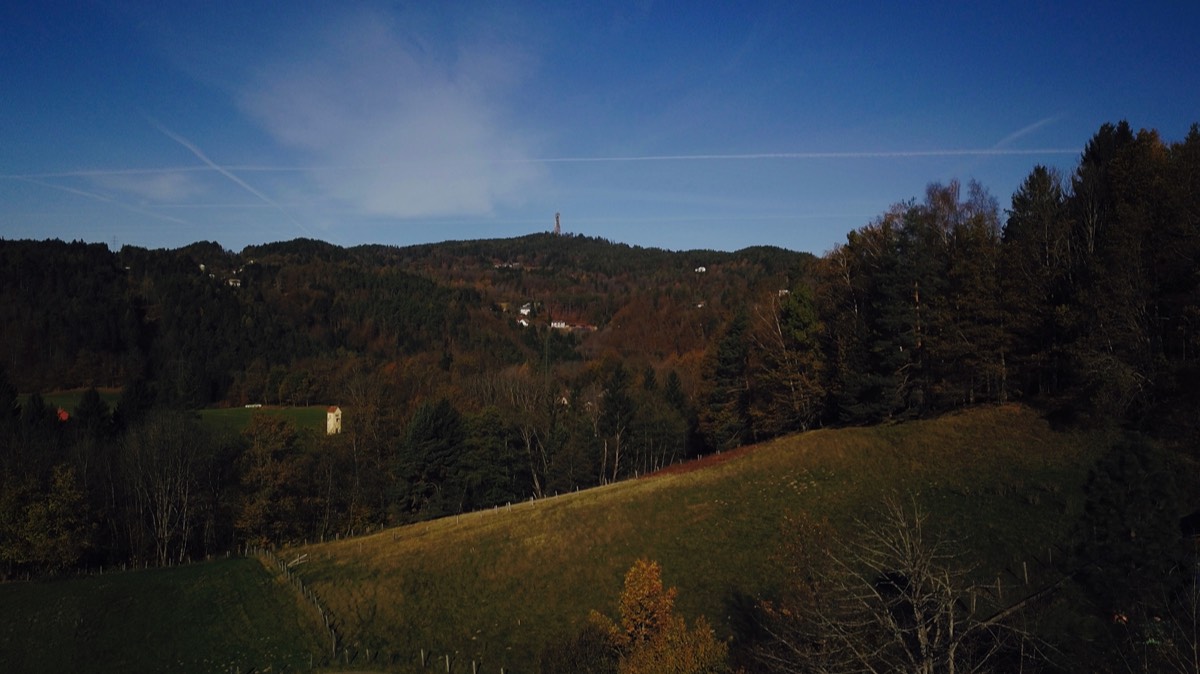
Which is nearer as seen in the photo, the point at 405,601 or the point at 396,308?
the point at 405,601

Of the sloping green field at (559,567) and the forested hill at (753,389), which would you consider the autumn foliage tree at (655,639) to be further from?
the forested hill at (753,389)

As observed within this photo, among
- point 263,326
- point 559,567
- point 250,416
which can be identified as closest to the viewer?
point 559,567

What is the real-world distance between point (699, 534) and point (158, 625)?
988 inches

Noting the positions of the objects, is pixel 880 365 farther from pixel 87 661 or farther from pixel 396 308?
pixel 396 308

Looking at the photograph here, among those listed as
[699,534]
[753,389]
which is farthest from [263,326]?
[699,534]

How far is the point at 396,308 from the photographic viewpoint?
165375 mm

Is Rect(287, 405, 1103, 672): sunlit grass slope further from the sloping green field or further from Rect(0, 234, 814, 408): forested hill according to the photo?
Rect(0, 234, 814, 408): forested hill

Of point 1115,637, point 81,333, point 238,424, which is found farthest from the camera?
point 81,333

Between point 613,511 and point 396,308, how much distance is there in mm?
143936

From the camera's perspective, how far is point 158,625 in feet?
95.4

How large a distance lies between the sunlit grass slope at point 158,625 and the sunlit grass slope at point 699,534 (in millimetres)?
2121

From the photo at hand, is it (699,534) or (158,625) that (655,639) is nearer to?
(699,534)

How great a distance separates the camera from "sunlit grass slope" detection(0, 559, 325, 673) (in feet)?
83.5

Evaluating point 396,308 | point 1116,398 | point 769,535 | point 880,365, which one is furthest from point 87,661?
point 396,308
